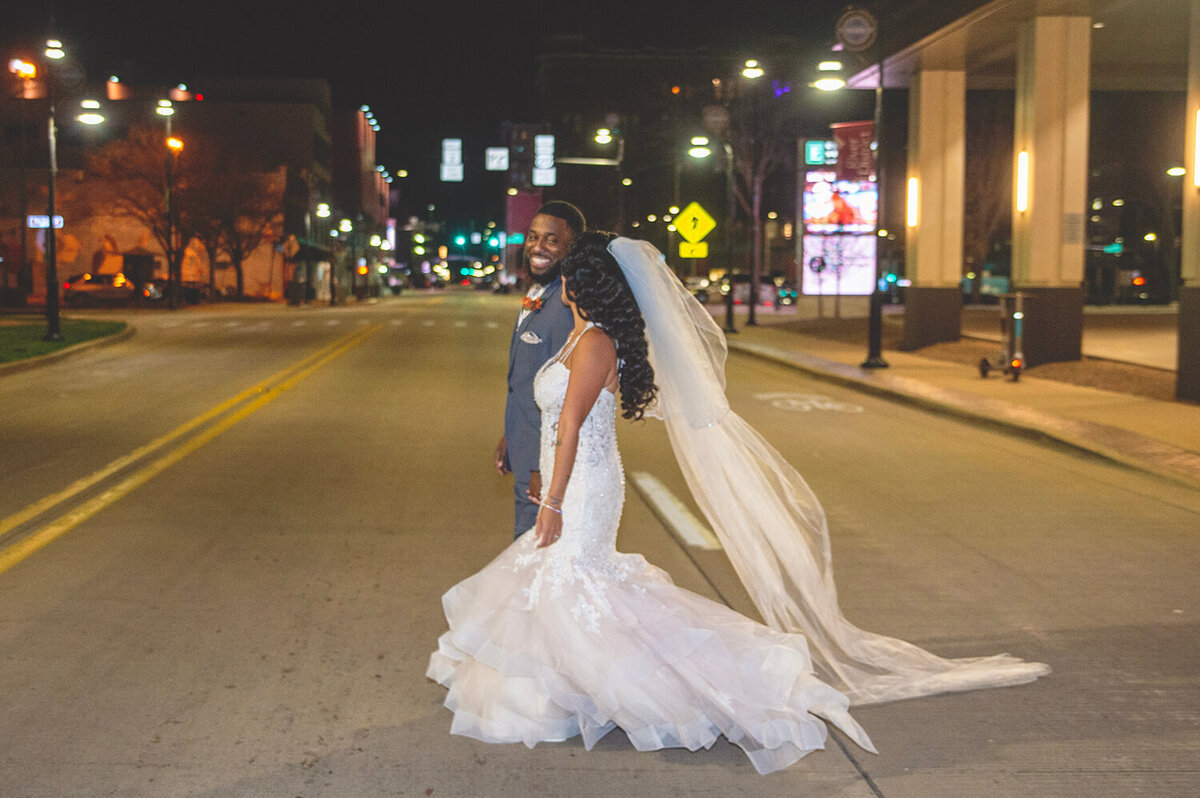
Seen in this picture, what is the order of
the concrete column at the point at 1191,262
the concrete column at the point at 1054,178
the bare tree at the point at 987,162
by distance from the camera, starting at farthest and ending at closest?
the bare tree at the point at 987,162, the concrete column at the point at 1054,178, the concrete column at the point at 1191,262

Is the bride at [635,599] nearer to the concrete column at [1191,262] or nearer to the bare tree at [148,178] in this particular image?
the concrete column at [1191,262]

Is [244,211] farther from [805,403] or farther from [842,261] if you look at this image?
[805,403]

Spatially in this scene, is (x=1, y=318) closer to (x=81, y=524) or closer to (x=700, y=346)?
(x=81, y=524)

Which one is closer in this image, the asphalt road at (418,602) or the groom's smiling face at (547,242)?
the asphalt road at (418,602)

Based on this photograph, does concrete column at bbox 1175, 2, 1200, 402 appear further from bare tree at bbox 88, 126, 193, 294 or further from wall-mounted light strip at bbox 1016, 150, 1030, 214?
bare tree at bbox 88, 126, 193, 294

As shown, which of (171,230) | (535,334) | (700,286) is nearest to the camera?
(535,334)

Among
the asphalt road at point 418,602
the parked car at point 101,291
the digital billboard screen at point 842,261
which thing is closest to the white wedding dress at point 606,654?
the asphalt road at point 418,602

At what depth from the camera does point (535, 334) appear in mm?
5355

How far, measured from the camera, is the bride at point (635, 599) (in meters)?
4.64

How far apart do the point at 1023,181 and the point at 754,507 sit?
1957cm

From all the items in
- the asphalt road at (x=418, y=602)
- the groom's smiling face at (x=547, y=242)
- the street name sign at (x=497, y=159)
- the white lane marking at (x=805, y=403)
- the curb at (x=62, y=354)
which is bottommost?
the white lane marking at (x=805, y=403)

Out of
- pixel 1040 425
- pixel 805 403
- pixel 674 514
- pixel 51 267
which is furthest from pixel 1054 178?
pixel 51 267

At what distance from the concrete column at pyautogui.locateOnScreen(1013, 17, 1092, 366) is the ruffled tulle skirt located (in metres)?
19.1

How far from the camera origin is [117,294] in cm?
5709
